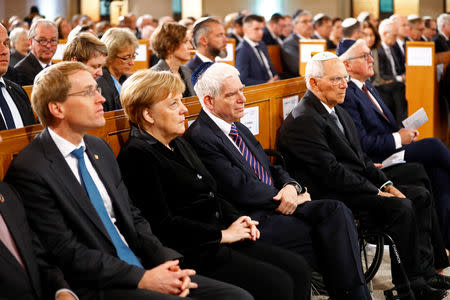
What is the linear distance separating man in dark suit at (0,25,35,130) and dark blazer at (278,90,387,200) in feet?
4.76

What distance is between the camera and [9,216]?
2.13 m

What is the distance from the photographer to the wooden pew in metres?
2.50

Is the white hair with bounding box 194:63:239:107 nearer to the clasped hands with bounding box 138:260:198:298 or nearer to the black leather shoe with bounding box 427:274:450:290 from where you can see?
the clasped hands with bounding box 138:260:198:298


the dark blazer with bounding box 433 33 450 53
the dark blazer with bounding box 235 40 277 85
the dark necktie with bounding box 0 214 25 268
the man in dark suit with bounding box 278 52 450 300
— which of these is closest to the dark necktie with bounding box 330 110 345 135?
the man in dark suit with bounding box 278 52 450 300

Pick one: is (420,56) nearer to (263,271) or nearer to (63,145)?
(263,271)

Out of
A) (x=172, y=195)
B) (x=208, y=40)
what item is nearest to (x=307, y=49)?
(x=208, y=40)

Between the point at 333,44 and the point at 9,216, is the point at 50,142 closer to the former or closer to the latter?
the point at 9,216

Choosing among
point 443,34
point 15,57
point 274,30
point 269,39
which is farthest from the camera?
point 274,30

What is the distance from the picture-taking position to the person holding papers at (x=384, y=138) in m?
4.45

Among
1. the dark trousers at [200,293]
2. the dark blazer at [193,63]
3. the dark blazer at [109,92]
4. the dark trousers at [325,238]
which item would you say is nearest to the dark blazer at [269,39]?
the dark blazer at [193,63]

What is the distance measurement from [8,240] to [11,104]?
1.53m

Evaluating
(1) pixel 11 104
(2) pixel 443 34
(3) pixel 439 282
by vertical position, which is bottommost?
(3) pixel 439 282

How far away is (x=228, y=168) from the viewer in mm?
3238

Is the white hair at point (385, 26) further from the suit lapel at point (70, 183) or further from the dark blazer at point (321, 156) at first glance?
the suit lapel at point (70, 183)
